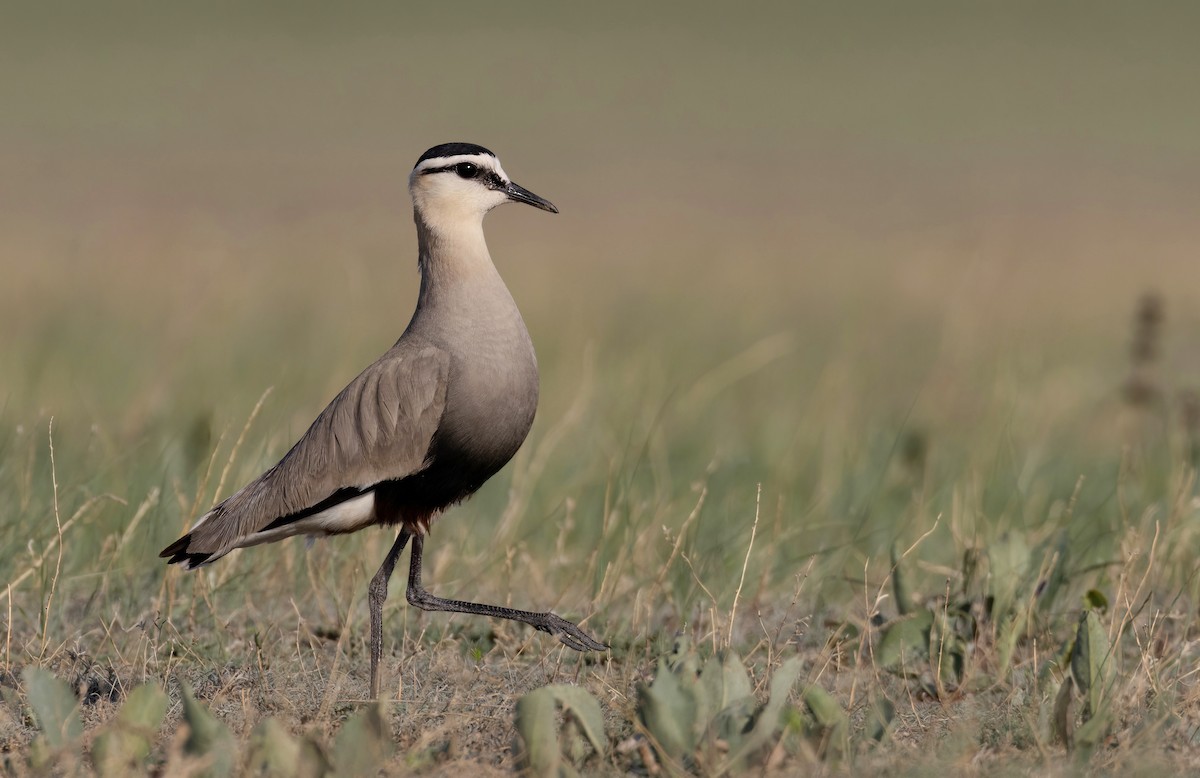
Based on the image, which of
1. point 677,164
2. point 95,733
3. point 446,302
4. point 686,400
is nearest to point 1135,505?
point 686,400

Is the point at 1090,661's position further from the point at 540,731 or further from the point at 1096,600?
the point at 540,731

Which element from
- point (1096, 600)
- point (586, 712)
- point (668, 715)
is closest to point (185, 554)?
point (586, 712)

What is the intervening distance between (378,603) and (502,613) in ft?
1.37

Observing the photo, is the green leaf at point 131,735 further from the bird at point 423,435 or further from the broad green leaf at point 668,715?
the broad green leaf at point 668,715

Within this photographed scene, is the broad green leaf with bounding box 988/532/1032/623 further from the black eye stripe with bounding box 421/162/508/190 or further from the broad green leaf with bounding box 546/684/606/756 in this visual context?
the black eye stripe with bounding box 421/162/508/190

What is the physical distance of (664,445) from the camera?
871 cm

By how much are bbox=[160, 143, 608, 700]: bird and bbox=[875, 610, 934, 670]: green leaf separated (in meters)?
1.00

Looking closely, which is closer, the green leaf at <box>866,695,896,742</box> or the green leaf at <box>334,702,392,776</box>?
the green leaf at <box>334,702,392,776</box>

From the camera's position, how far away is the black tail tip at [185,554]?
Result: 525 cm

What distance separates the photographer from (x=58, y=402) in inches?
362

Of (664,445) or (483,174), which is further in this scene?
(664,445)

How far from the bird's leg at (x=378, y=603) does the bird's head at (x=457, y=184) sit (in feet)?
3.67

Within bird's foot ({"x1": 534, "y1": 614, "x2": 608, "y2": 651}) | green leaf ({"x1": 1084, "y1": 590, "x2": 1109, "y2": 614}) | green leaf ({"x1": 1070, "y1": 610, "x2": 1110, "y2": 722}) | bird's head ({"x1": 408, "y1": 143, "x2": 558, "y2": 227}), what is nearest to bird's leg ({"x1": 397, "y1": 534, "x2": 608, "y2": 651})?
bird's foot ({"x1": 534, "y1": 614, "x2": 608, "y2": 651})

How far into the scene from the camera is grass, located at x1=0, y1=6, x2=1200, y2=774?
487 cm
